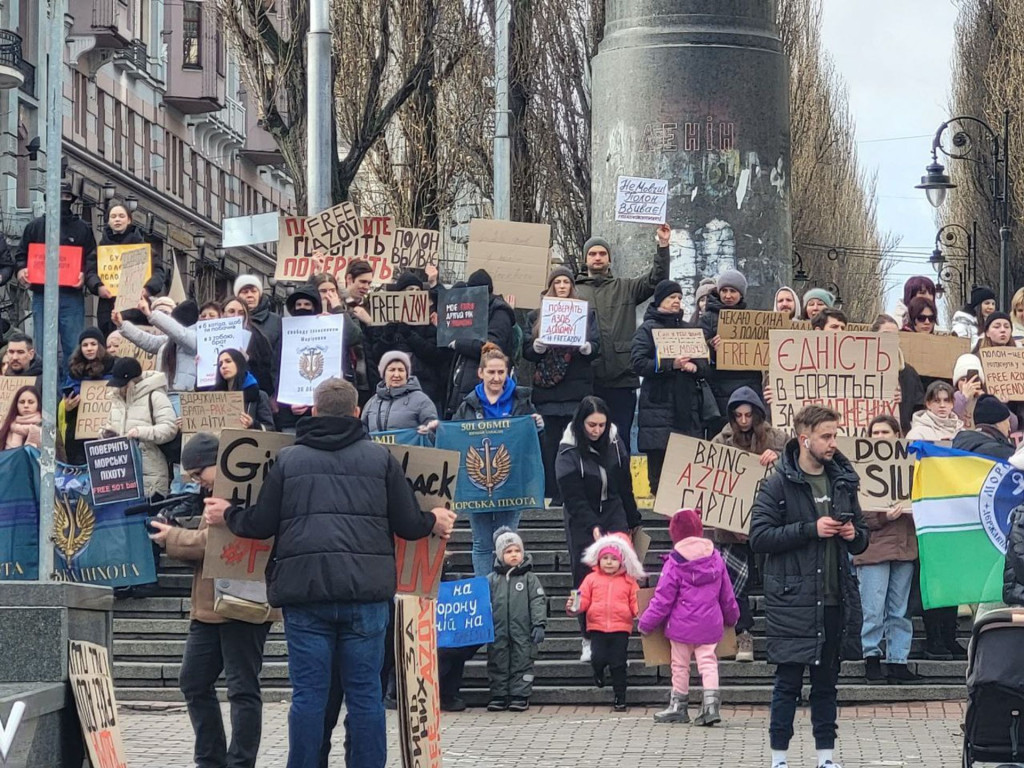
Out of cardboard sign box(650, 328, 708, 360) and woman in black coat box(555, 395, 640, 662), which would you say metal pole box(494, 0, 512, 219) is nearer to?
cardboard sign box(650, 328, 708, 360)

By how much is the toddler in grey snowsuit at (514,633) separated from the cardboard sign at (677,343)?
93.4 inches

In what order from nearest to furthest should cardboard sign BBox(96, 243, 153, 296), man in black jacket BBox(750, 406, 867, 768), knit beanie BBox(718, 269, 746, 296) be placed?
man in black jacket BBox(750, 406, 867, 768) → knit beanie BBox(718, 269, 746, 296) → cardboard sign BBox(96, 243, 153, 296)

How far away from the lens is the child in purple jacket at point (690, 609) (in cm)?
1386

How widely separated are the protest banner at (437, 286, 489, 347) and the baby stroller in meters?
7.78

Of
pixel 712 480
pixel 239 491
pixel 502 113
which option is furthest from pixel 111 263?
pixel 502 113

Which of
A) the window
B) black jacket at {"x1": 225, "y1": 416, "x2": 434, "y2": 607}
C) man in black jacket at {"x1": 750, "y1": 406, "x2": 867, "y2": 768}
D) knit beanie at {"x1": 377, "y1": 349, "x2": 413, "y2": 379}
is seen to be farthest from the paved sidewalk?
the window

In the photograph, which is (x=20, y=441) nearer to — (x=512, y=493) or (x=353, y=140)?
(x=512, y=493)

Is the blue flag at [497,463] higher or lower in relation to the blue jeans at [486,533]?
higher

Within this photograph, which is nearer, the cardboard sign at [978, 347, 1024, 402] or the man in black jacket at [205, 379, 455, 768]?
the man in black jacket at [205, 379, 455, 768]

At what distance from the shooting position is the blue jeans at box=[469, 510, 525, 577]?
1534 cm

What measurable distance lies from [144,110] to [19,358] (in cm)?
4245

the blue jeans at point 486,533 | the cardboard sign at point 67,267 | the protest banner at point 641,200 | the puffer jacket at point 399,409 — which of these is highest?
the protest banner at point 641,200

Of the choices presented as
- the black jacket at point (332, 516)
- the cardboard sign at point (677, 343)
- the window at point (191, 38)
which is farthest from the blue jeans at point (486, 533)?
the window at point (191, 38)

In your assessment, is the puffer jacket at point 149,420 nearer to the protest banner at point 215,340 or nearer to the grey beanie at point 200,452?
the protest banner at point 215,340
